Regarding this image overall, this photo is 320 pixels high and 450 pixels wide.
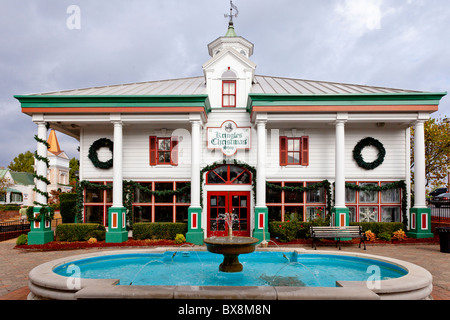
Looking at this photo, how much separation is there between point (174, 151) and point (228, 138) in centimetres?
286

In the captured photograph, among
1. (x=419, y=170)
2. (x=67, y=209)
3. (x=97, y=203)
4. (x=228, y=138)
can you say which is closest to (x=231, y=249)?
(x=228, y=138)

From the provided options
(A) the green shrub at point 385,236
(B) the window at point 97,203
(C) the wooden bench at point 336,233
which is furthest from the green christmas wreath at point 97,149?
(A) the green shrub at point 385,236

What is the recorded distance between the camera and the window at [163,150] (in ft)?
50.9

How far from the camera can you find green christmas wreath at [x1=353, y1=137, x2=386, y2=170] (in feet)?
50.2

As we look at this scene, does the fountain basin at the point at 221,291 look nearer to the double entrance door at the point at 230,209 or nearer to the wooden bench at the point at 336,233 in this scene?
the wooden bench at the point at 336,233

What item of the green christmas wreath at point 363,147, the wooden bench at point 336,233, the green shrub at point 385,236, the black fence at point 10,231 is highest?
the green christmas wreath at point 363,147

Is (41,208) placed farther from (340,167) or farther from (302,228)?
(340,167)

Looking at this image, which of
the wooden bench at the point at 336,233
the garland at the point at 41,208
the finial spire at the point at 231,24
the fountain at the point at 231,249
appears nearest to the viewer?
the fountain at the point at 231,249

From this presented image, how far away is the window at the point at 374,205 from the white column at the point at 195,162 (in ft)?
25.1

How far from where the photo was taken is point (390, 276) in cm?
753

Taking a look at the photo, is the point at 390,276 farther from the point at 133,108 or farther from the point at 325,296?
the point at 133,108

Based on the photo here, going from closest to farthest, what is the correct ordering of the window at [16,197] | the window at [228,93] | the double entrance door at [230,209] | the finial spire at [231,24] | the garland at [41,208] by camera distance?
the garland at [41,208] < the double entrance door at [230,209] < the window at [228,93] < the finial spire at [231,24] < the window at [16,197]
